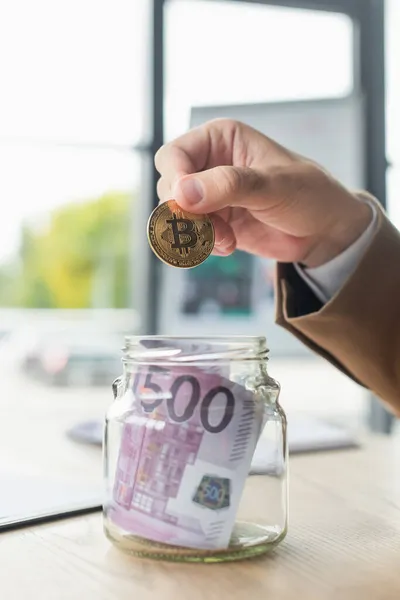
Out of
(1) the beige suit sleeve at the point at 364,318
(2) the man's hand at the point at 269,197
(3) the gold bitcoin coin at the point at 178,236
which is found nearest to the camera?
(3) the gold bitcoin coin at the point at 178,236

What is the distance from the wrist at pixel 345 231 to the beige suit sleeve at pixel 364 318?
0.03 metres

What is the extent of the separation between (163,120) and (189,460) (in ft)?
7.83

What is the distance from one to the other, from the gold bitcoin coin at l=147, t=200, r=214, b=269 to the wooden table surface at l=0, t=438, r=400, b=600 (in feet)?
0.99

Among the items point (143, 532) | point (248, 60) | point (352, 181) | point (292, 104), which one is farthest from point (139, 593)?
point (248, 60)

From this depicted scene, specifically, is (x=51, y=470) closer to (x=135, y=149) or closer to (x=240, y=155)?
(x=240, y=155)

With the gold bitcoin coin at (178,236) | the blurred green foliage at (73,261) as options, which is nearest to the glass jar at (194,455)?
the gold bitcoin coin at (178,236)

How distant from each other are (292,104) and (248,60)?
0.64 m

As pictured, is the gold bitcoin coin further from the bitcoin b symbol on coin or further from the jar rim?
the jar rim

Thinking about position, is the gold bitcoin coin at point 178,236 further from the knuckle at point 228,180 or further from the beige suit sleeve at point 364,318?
the beige suit sleeve at point 364,318

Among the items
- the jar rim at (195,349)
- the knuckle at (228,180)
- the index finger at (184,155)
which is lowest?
the jar rim at (195,349)

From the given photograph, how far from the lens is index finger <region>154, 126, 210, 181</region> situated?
0.95 m

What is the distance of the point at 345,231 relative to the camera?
1090 mm

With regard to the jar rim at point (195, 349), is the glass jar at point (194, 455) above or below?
below

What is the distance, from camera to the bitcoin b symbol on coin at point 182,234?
795mm
